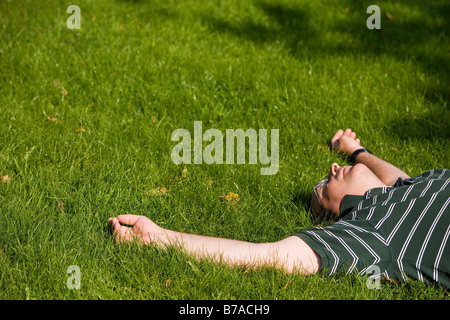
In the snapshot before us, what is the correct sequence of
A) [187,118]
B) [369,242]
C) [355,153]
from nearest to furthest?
[369,242], [355,153], [187,118]

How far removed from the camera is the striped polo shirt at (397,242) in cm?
207

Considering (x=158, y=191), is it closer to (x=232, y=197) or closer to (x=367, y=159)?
(x=232, y=197)

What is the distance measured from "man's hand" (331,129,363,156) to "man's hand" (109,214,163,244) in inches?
63.8

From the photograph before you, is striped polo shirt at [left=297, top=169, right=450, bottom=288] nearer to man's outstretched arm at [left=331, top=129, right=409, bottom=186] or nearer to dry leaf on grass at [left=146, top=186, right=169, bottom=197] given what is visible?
man's outstretched arm at [left=331, top=129, right=409, bottom=186]

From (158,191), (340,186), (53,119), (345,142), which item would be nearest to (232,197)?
(158,191)

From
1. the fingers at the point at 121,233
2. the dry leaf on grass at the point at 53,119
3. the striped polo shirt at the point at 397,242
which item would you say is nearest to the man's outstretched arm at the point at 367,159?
the striped polo shirt at the point at 397,242

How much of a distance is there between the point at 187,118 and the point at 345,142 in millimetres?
1217

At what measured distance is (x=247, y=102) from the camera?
398 centimetres

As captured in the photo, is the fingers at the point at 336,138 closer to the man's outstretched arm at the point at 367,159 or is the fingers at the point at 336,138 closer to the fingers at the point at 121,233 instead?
the man's outstretched arm at the point at 367,159

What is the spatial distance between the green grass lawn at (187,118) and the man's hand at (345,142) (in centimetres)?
8

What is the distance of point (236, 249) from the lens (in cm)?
218

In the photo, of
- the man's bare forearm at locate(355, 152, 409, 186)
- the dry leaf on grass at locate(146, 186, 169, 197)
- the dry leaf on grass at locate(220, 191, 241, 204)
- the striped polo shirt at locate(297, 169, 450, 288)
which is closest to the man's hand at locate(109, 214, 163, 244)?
the dry leaf on grass at locate(146, 186, 169, 197)

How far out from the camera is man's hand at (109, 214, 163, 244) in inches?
91.0
